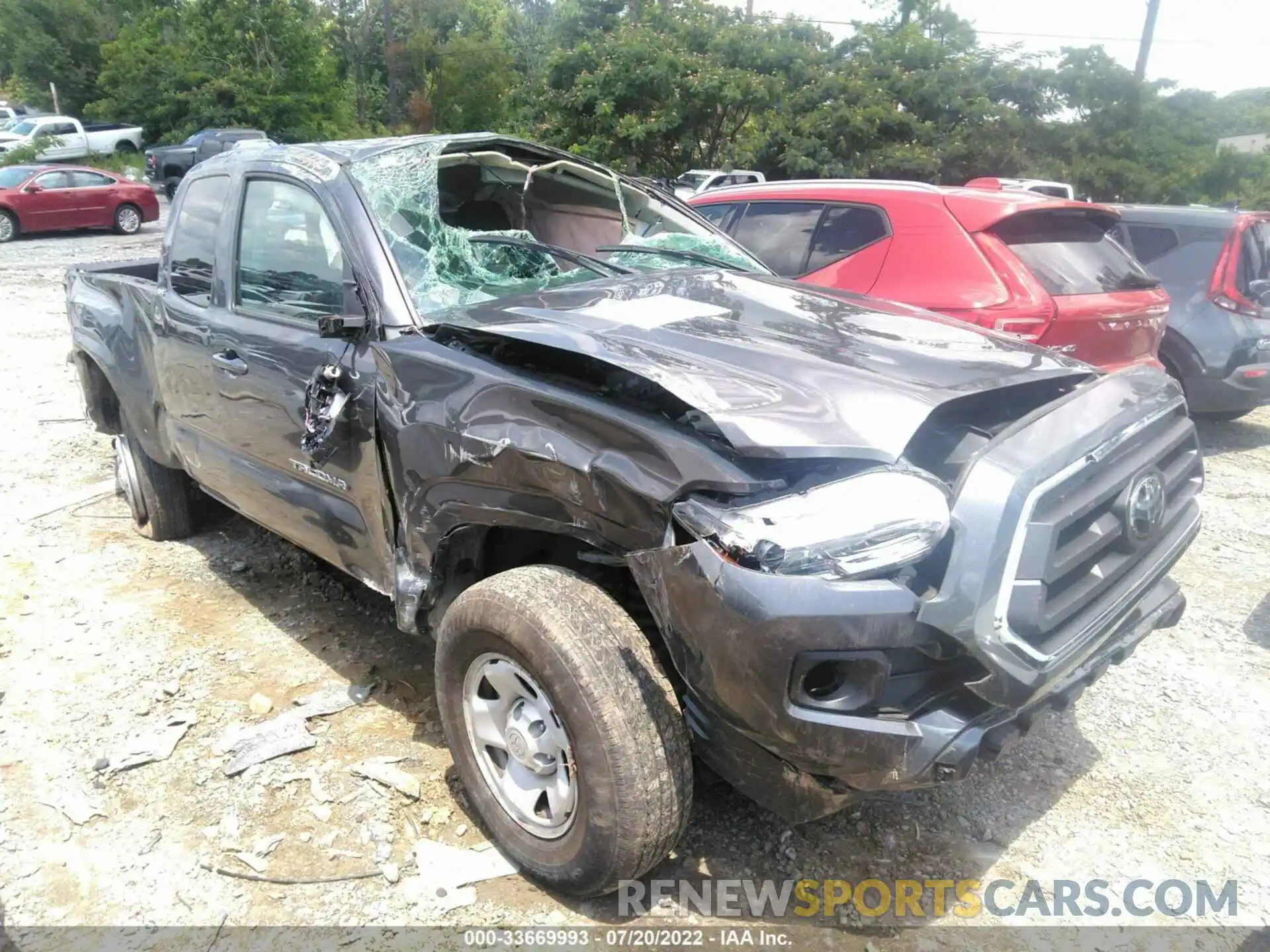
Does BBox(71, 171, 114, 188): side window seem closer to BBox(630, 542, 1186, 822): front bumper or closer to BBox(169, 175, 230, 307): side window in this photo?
BBox(169, 175, 230, 307): side window

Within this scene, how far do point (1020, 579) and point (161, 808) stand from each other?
261 centimetres

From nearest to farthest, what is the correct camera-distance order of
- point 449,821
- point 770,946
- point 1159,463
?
1. point 770,946
2. point 1159,463
3. point 449,821

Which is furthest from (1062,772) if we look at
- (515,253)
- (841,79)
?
(841,79)

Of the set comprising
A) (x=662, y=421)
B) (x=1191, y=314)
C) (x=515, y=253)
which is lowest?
(x=1191, y=314)

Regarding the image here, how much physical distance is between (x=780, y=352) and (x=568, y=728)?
3.72ft

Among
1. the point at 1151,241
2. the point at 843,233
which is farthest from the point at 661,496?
the point at 1151,241

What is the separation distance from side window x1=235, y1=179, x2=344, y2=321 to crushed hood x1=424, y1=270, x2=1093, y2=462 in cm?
60

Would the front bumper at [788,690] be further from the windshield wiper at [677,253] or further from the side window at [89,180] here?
the side window at [89,180]

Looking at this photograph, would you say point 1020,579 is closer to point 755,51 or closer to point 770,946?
point 770,946

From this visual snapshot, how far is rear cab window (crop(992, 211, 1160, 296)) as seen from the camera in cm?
486

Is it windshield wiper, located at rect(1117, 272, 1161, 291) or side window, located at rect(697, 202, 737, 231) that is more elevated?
side window, located at rect(697, 202, 737, 231)

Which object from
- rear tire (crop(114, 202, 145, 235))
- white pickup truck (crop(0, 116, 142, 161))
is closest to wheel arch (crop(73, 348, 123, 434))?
rear tire (crop(114, 202, 145, 235))

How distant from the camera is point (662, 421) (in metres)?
2.16

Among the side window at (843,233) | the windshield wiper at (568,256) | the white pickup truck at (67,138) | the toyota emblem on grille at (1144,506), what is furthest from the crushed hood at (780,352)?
the white pickup truck at (67,138)
